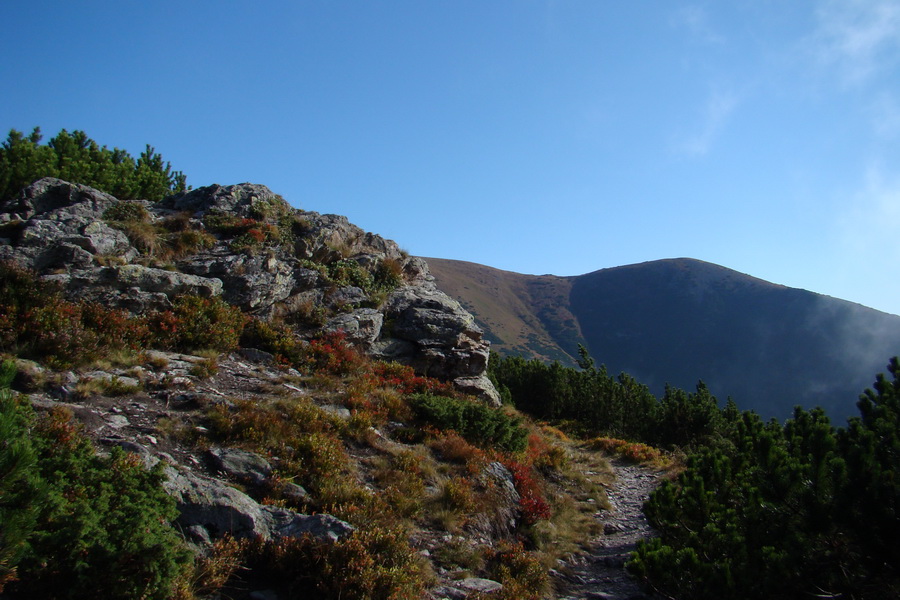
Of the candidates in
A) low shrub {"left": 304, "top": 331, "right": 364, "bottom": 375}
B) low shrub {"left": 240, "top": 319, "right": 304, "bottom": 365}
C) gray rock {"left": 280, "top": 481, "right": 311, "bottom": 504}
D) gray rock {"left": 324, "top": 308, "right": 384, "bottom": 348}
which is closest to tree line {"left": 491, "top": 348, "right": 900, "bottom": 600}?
gray rock {"left": 280, "top": 481, "right": 311, "bottom": 504}

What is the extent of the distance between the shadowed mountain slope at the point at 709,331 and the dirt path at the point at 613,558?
3272 inches

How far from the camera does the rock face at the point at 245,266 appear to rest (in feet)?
37.9

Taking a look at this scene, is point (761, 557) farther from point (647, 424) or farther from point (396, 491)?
point (647, 424)

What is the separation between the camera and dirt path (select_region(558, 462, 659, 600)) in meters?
7.39

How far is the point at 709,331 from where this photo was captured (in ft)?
494

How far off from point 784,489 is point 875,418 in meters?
1.51

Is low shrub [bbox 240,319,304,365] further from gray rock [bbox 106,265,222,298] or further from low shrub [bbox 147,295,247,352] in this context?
gray rock [bbox 106,265,222,298]

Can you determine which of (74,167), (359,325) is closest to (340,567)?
(359,325)

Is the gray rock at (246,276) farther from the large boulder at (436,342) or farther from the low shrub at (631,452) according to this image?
the low shrub at (631,452)

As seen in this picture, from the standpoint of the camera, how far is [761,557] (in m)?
5.46

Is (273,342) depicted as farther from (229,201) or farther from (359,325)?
(229,201)

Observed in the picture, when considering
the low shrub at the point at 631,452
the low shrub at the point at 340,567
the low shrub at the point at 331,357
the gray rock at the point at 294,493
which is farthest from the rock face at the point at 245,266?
the low shrub at the point at 340,567

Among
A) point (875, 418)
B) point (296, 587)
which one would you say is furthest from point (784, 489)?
point (296, 587)

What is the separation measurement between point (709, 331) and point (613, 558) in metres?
162
